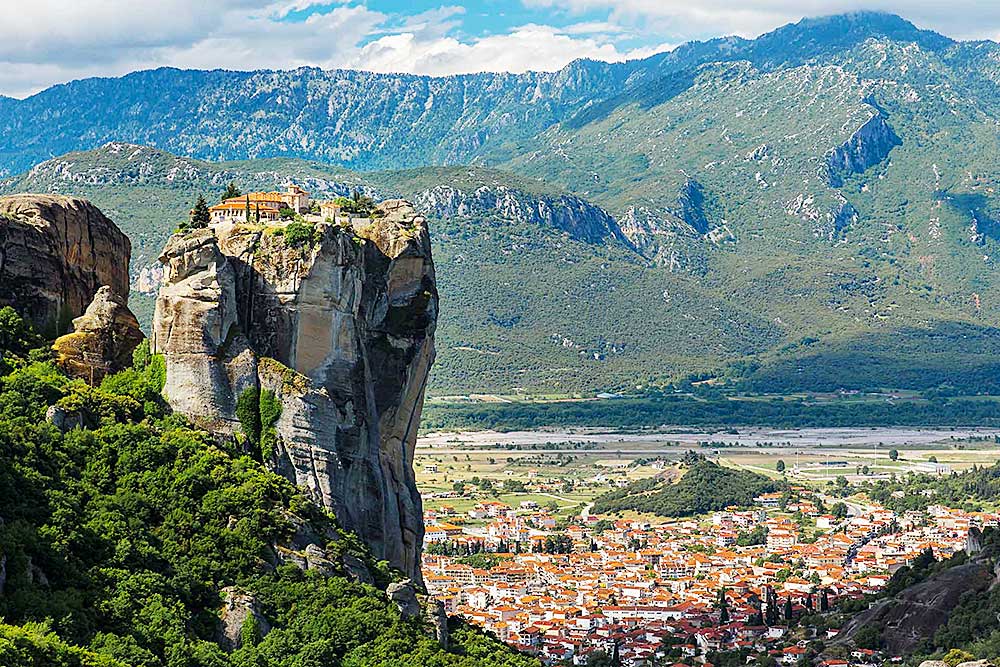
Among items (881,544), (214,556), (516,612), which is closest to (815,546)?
(881,544)

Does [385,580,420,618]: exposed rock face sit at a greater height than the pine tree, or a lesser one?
lesser

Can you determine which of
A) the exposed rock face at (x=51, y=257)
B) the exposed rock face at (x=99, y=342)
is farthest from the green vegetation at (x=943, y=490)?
the exposed rock face at (x=99, y=342)

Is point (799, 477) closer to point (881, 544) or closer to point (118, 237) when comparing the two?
point (881, 544)

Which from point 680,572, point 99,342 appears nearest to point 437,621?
point 99,342

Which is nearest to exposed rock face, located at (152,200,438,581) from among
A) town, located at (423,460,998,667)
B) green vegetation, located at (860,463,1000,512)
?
town, located at (423,460,998,667)

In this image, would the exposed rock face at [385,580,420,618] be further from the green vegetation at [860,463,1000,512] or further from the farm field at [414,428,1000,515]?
the green vegetation at [860,463,1000,512]

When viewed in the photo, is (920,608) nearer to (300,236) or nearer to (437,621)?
(437,621)

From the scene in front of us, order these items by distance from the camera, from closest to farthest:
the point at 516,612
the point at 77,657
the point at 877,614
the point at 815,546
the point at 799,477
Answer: the point at 77,657, the point at 877,614, the point at 516,612, the point at 815,546, the point at 799,477
